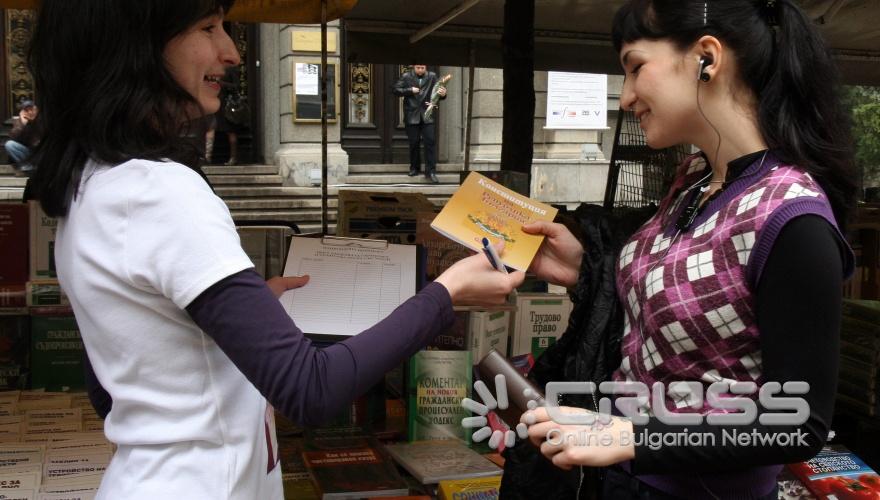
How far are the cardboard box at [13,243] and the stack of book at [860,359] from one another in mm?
3063

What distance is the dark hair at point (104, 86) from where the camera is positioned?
3.95 ft

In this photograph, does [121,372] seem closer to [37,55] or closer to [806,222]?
[37,55]

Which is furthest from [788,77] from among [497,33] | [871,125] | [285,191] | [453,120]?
[871,125]

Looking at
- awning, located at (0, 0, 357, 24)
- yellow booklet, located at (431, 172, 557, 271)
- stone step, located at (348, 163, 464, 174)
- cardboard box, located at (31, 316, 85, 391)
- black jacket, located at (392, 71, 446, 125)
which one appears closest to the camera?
yellow booklet, located at (431, 172, 557, 271)

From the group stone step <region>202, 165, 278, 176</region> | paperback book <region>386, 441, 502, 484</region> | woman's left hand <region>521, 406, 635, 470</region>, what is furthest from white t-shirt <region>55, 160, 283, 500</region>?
stone step <region>202, 165, 278, 176</region>

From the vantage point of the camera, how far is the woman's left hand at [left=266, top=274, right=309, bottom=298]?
1.97m

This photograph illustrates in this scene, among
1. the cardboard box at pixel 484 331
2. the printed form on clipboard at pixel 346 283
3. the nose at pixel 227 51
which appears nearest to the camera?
the nose at pixel 227 51

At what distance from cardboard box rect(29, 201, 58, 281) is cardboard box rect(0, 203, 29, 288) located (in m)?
0.03

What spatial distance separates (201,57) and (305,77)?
11.3 m

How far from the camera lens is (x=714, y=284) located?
1323 millimetres

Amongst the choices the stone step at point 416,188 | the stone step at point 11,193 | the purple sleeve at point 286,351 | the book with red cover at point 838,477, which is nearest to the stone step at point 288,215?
the stone step at point 416,188

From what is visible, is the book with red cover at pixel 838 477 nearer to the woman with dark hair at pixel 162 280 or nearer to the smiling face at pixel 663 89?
the smiling face at pixel 663 89

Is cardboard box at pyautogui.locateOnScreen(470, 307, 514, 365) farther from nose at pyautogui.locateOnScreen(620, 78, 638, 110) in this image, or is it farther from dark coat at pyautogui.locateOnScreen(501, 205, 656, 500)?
nose at pyautogui.locateOnScreen(620, 78, 638, 110)

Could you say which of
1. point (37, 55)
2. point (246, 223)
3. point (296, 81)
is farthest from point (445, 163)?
point (37, 55)
